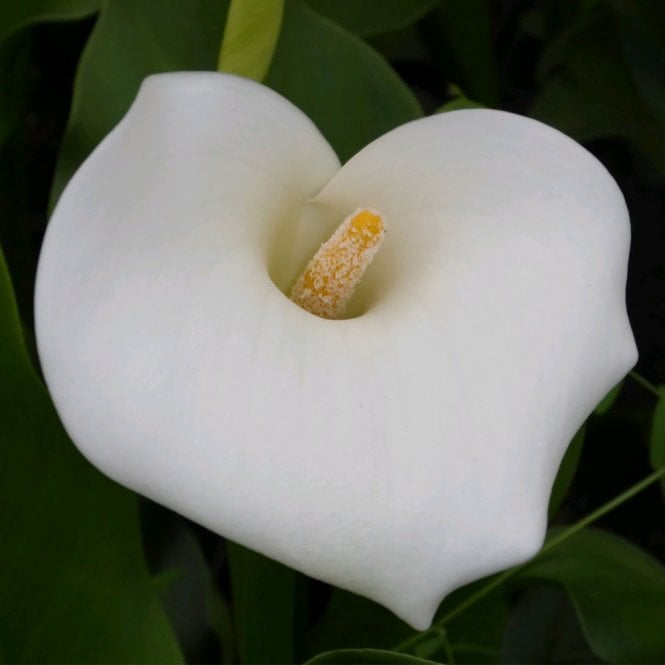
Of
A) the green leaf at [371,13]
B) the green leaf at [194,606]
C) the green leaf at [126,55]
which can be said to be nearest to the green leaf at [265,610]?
the green leaf at [194,606]

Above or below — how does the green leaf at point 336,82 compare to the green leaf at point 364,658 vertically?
above

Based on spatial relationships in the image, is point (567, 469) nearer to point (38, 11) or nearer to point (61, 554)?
point (61, 554)

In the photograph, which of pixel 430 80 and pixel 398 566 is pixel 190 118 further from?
pixel 430 80

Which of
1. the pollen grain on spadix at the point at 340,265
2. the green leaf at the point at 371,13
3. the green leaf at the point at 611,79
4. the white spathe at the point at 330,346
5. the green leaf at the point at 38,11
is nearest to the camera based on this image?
the white spathe at the point at 330,346

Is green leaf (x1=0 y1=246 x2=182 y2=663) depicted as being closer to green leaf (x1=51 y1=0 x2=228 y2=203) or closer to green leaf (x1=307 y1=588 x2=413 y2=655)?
green leaf (x1=51 y1=0 x2=228 y2=203)

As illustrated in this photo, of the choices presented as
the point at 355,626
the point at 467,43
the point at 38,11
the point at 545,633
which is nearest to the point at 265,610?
the point at 355,626

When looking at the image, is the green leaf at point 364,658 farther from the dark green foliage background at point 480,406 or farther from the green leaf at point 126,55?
the green leaf at point 126,55
